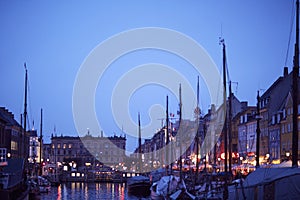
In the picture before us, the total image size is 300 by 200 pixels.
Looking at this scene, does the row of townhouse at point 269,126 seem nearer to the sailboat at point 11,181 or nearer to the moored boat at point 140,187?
the moored boat at point 140,187

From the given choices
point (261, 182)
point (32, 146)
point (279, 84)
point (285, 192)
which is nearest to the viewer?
point (285, 192)

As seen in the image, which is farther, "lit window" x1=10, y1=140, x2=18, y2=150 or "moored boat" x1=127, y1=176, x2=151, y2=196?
"lit window" x1=10, y1=140, x2=18, y2=150

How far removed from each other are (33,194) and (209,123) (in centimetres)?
8190

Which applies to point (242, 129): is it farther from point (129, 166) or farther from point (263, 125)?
point (129, 166)

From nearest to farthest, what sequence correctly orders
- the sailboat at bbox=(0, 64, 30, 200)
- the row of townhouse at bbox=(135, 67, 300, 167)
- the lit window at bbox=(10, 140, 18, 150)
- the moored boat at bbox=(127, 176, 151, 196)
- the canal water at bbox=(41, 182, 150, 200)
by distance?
the sailboat at bbox=(0, 64, 30, 200) → the canal water at bbox=(41, 182, 150, 200) → the moored boat at bbox=(127, 176, 151, 196) → the row of townhouse at bbox=(135, 67, 300, 167) → the lit window at bbox=(10, 140, 18, 150)

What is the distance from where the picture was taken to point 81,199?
79000 mm

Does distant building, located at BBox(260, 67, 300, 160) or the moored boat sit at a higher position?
distant building, located at BBox(260, 67, 300, 160)

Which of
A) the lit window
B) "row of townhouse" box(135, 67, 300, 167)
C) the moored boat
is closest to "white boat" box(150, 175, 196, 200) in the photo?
"row of townhouse" box(135, 67, 300, 167)

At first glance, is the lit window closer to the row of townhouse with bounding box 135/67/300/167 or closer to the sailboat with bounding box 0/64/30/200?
the row of townhouse with bounding box 135/67/300/167

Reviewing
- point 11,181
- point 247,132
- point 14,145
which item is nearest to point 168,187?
point 11,181

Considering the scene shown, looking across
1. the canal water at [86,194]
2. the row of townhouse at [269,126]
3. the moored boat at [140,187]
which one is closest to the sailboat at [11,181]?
the canal water at [86,194]

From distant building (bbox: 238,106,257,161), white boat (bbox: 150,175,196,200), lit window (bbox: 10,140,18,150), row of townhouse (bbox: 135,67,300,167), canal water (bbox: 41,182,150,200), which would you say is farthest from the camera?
lit window (bbox: 10,140,18,150)

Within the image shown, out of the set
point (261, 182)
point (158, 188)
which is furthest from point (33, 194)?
point (261, 182)

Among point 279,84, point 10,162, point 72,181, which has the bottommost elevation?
point 72,181
